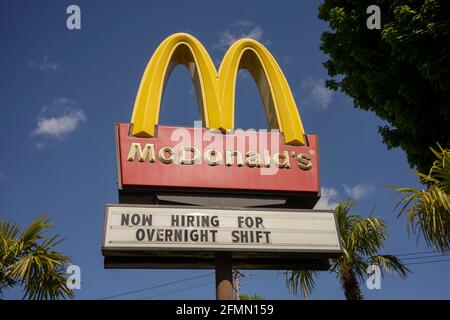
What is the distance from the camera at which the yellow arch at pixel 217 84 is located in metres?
9.84

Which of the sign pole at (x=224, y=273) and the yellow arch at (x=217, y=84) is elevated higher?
the yellow arch at (x=217, y=84)

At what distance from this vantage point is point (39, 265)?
10.3 meters

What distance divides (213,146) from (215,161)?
32 cm

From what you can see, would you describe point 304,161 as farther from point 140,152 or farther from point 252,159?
point 140,152

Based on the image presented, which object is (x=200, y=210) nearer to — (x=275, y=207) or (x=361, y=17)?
A: (x=275, y=207)

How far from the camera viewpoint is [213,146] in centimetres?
960

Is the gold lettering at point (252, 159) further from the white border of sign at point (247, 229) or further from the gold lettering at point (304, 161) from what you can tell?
the white border of sign at point (247, 229)

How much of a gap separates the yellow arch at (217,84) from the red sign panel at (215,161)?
0.25m

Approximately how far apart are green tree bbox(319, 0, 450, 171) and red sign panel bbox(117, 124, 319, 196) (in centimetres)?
369

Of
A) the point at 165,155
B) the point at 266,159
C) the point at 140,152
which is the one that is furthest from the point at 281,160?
the point at 140,152

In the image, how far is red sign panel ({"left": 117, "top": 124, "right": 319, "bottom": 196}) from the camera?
9.16 metres

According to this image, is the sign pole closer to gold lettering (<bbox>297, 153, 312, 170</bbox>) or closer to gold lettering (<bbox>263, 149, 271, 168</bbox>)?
gold lettering (<bbox>263, 149, 271, 168</bbox>)

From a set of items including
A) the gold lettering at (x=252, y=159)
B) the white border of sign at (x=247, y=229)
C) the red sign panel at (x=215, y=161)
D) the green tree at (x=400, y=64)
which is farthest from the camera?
the green tree at (x=400, y=64)

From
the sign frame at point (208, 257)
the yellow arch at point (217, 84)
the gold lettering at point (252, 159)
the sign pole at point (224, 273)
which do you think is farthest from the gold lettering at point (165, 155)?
the sign pole at point (224, 273)
